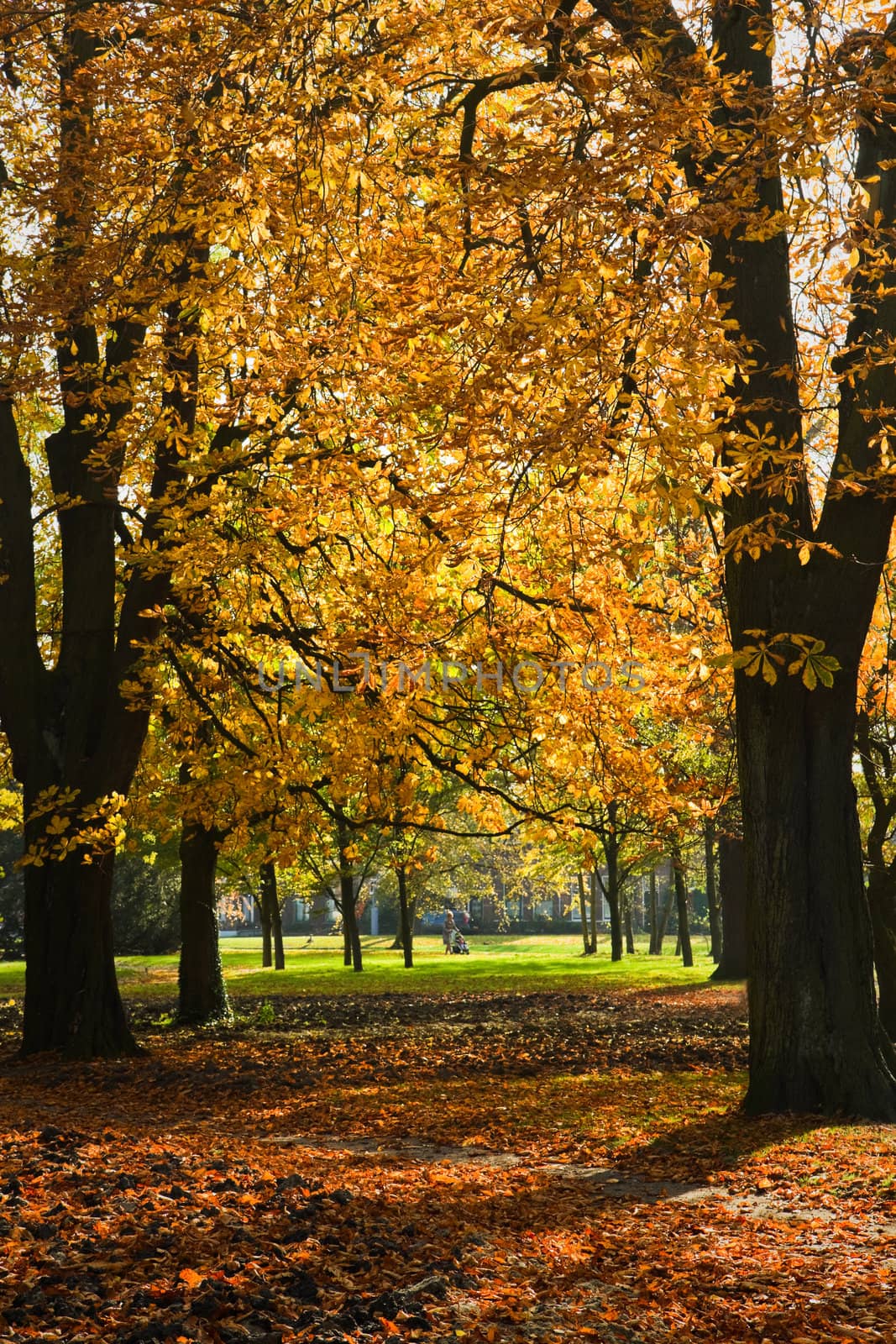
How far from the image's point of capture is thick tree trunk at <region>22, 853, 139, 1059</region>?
11711 millimetres

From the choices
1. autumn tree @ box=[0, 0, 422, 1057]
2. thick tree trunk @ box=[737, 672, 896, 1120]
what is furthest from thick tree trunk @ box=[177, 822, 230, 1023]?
thick tree trunk @ box=[737, 672, 896, 1120]

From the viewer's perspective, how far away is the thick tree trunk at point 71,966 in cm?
1171

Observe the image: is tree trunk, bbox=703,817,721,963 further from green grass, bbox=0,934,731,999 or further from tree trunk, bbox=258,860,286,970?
tree trunk, bbox=258,860,286,970

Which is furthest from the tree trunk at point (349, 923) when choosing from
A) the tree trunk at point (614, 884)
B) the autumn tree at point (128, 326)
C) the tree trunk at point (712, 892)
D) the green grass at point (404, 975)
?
the autumn tree at point (128, 326)

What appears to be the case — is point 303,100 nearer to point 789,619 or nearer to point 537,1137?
point 789,619

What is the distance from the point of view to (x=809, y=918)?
8.14 m

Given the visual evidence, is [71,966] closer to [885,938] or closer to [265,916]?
[885,938]

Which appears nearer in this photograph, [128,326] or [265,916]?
[128,326]

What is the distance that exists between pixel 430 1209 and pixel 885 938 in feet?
27.5

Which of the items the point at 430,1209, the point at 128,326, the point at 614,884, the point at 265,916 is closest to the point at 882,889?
the point at 430,1209

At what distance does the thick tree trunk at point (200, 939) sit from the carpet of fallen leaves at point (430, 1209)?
4441 millimetres

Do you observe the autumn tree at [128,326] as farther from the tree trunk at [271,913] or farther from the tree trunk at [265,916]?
the tree trunk at [271,913]

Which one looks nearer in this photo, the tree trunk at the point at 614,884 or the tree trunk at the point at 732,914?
the tree trunk at the point at 732,914

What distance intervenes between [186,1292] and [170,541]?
26.6 ft
